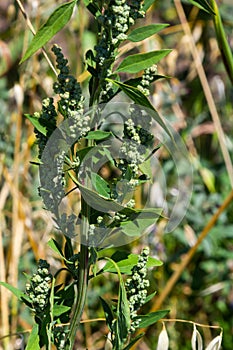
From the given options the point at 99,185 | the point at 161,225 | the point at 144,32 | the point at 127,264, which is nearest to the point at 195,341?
the point at 127,264

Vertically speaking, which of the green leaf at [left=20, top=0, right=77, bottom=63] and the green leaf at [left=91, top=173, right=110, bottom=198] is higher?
the green leaf at [left=20, top=0, right=77, bottom=63]

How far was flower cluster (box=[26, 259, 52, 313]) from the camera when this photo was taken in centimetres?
69

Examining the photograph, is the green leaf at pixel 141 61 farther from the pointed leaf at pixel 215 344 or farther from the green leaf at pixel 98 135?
the pointed leaf at pixel 215 344

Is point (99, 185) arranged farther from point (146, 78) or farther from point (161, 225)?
point (161, 225)

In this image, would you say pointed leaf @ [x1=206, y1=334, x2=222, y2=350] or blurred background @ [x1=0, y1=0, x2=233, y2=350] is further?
blurred background @ [x1=0, y1=0, x2=233, y2=350]

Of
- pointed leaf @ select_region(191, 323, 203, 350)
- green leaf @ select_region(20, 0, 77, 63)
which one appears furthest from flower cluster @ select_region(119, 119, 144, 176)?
pointed leaf @ select_region(191, 323, 203, 350)

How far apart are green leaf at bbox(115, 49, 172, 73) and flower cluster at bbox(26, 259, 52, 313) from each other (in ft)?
0.70

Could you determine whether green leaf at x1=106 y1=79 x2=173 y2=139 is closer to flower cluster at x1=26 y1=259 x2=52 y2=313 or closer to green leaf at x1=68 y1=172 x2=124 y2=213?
green leaf at x1=68 y1=172 x2=124 y2=213

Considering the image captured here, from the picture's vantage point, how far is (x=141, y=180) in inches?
27.4

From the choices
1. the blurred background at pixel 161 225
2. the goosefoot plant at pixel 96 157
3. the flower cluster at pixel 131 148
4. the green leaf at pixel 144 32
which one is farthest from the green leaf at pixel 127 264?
the blurred background at pixel 161 225

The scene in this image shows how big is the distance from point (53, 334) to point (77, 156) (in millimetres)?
Result: 194

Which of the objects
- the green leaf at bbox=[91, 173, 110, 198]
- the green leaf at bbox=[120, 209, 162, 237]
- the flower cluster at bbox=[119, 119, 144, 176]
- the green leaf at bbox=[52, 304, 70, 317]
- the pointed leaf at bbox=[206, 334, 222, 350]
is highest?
the flower cluster at bbox=[119, 119, 144, 176]

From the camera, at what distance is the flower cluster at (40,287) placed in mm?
693

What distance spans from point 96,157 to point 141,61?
11cm
